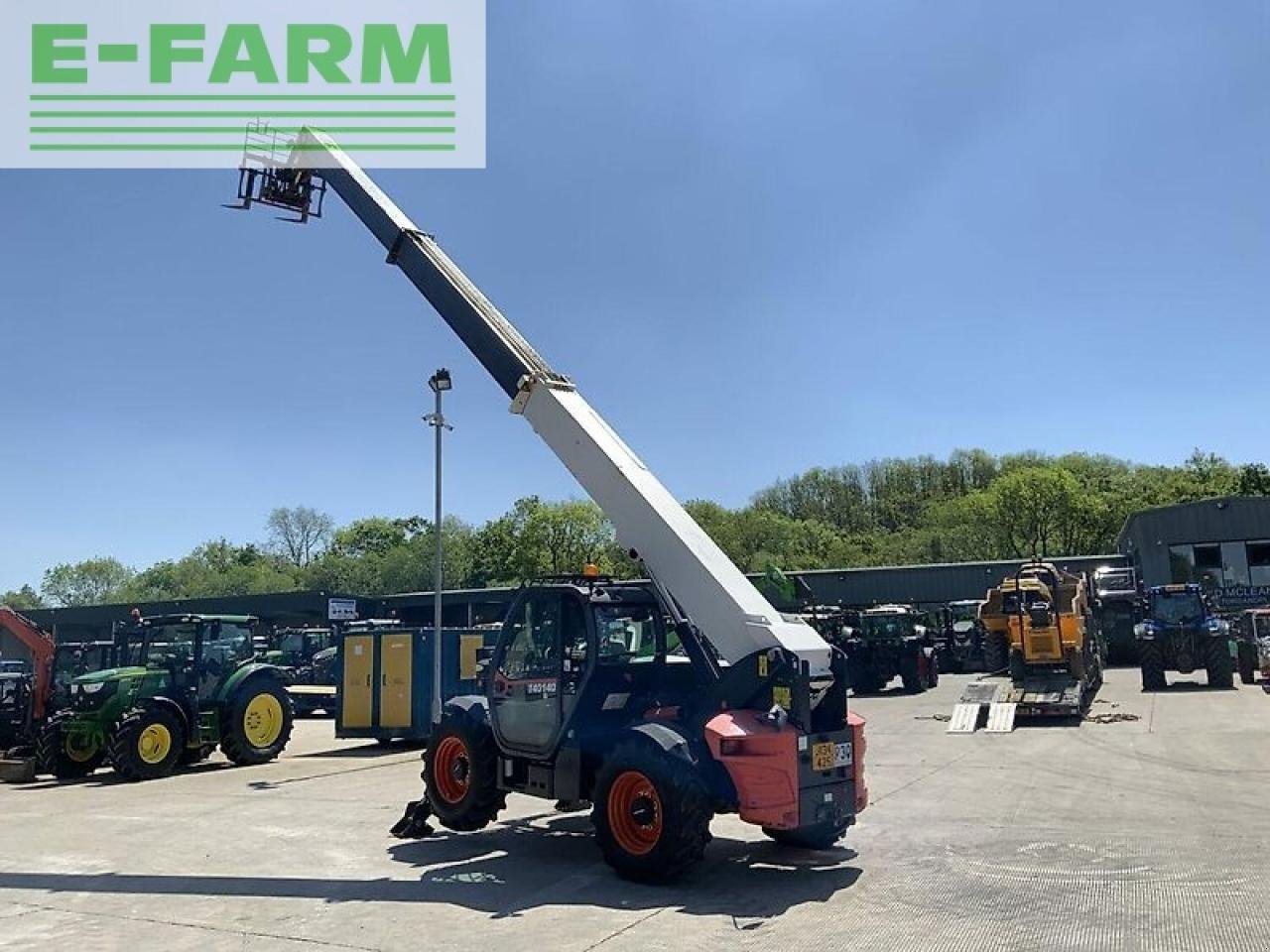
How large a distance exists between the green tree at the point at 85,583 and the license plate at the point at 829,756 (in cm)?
11374

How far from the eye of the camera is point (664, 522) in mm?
8148

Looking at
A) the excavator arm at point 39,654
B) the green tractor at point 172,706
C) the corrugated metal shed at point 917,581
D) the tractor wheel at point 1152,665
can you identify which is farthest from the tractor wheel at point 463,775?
the corrugated metal shed at point 917,581

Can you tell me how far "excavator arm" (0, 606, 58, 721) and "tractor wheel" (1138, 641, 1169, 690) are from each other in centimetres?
2270

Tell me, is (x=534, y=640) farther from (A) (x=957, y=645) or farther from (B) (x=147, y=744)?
(A) (x=957, y=645)

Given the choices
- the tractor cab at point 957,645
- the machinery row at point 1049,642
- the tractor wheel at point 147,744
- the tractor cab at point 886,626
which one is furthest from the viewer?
the tractor cab at point 957,645

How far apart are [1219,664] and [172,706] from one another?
22.3 m

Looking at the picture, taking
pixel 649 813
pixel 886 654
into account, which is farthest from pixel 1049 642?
pixel 649 813

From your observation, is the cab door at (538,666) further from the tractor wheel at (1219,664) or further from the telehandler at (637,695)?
the tractor wheel at (1219,664)

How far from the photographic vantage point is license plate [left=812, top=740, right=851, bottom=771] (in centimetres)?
750

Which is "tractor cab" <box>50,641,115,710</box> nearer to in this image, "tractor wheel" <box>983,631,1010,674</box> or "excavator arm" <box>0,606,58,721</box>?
"excavator arm" <box>0,606,58,721</box>

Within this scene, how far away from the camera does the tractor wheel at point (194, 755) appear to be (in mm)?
15711

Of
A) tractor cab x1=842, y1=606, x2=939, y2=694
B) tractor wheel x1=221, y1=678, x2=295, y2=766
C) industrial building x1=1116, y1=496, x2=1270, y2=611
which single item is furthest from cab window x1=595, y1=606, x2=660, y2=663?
industrial building x1=1116, y1=496, x2=1270, y2=611

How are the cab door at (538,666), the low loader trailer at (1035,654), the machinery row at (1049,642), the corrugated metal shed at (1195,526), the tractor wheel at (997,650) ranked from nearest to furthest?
the cab door at (538,666) < the low loader trailer at (1035,654) < the machinery row at (1049,642) < the tractor wheel at (997,650) < the corrugated metal shed at (1195,526)

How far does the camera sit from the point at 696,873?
25.6ft
